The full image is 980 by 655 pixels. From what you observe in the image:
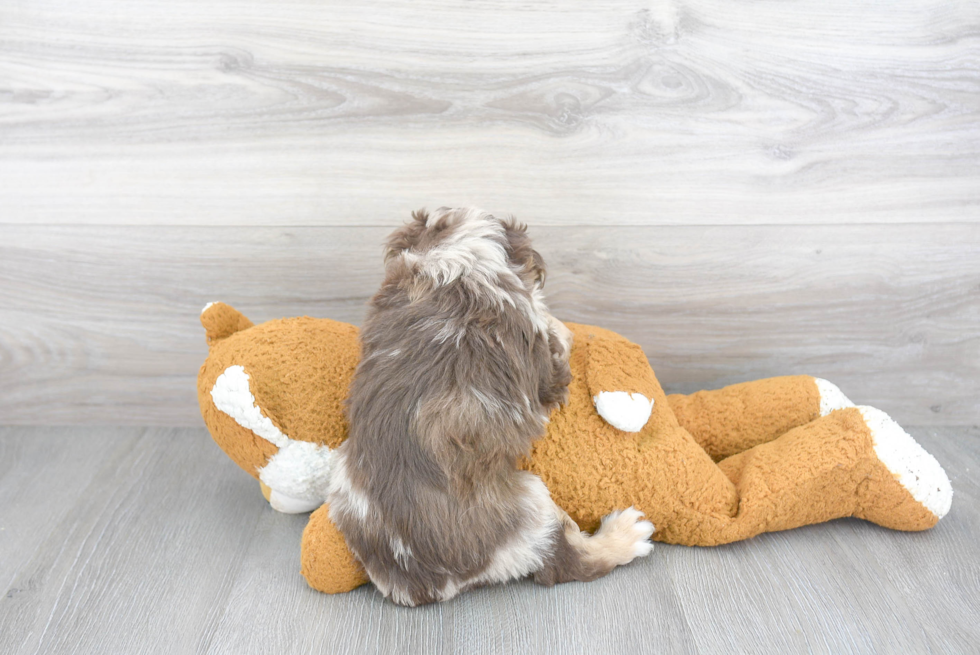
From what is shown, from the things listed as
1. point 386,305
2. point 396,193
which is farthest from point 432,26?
point 386,305

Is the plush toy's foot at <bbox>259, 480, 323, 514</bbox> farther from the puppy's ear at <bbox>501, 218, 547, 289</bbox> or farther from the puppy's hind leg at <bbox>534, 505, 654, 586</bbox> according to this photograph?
the puppy's ear at <bbox>501, 218, 547, 289</bbox>

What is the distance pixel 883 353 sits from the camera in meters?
1.37

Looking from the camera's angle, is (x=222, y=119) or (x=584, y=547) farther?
(x=222, y=119)

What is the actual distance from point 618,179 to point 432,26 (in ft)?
1.35

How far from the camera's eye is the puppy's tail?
1120 millimetres

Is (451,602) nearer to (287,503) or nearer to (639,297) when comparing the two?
(287,503)

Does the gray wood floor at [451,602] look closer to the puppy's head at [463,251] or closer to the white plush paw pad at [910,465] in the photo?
the white plush paw pad at [910,465]

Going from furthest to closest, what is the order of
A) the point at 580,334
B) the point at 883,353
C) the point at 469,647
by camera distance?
the point at 883,353
the point at 580,334
the point at 469,647

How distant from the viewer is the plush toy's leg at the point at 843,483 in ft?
3.35

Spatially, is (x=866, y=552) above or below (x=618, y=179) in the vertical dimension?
below

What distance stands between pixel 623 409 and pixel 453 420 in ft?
0.88

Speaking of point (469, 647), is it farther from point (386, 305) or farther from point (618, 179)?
point (618, 179)

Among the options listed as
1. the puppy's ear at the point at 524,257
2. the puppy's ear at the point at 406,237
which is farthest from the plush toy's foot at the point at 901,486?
the puppy's ear at the point at 406,237

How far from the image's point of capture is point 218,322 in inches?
44.2
